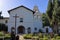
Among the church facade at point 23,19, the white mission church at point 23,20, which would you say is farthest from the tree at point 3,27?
the church facade at point 23,19

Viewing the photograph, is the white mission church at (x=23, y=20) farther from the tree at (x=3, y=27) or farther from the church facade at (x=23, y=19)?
the tree at (x=3, y=27)

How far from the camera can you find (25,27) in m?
56.2

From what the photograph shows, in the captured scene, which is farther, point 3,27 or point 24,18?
point 3,27

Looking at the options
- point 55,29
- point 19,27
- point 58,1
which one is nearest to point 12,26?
point 19,27

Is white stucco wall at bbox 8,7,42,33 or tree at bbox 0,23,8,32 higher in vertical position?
white stucco wall at bbox 8,7,42,33

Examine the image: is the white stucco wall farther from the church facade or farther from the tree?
the tree

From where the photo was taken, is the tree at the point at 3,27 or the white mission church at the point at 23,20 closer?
the white mission church at the point at 23,20

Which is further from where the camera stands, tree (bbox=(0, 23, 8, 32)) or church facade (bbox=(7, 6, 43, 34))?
tree (bbox=(0, 23, 8, 32))

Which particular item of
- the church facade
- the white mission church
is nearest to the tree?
the white mission church

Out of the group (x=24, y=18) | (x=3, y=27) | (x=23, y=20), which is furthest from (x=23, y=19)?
(x=3, y=27)

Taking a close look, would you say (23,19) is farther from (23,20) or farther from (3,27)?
(3,27)

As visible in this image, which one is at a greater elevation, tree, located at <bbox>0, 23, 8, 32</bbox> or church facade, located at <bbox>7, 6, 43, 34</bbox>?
church facade, located at <bbox>7, 6, 43, 34</bbox>

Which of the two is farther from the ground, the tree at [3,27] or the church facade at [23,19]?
the church facade at [23,19]

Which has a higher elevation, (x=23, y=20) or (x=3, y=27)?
(x=23, y=20)
